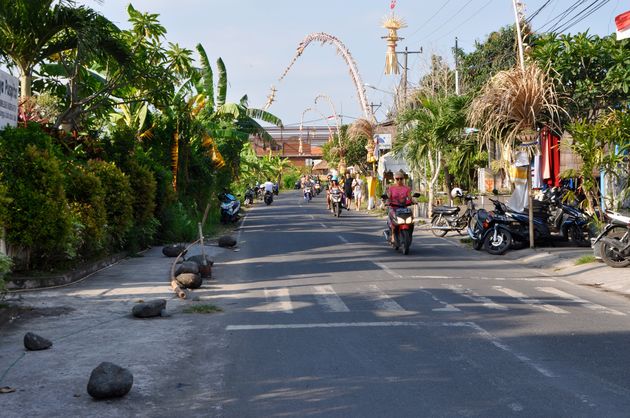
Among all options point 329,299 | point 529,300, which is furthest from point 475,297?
point 329,299

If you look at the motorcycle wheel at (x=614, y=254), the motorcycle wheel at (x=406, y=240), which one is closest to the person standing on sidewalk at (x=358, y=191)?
the motorcycle wheel at (x=406, y=240)

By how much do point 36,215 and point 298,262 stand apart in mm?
6181

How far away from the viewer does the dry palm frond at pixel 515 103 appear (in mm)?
17594

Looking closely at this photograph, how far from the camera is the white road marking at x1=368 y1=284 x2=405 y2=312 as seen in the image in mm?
10641

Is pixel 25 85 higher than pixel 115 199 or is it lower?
higher

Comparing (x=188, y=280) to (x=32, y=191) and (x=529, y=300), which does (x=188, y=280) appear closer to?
(x=32, y=191)

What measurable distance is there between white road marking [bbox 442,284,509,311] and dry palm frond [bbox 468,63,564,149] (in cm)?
638

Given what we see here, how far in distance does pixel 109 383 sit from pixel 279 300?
17.8 ft

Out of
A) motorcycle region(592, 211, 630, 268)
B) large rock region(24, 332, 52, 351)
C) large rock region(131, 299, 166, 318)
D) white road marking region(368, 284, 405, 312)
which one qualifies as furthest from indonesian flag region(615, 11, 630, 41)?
large rock region(24, 332, 52, 351)

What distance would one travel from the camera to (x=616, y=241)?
15.0 metres

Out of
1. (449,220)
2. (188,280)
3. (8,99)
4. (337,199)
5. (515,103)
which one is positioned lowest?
(188,280)

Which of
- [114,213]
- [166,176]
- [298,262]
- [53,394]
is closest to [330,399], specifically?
[53,394]

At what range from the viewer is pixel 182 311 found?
35.3 feet

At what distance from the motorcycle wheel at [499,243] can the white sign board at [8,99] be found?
11.3 meters
